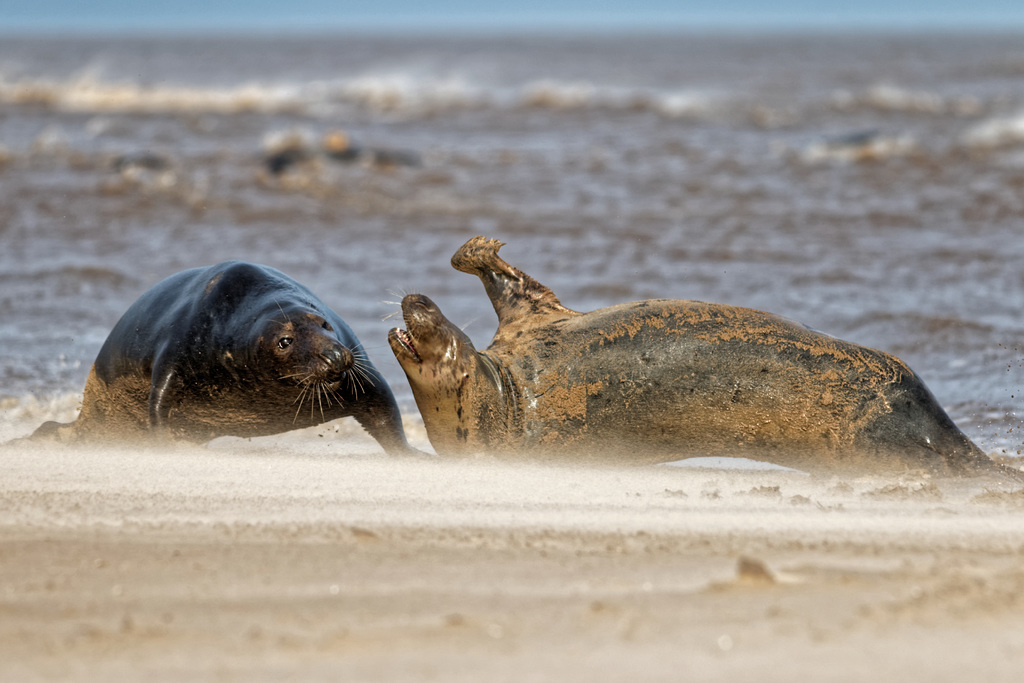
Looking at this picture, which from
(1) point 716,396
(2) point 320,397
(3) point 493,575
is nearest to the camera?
(3) point 493,575

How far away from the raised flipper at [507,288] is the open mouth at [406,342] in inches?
23.6

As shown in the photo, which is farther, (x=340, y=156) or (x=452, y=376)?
(x=340, y=156)

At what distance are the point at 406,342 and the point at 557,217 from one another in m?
7.00

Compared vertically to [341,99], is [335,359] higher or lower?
lower

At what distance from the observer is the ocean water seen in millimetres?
7113

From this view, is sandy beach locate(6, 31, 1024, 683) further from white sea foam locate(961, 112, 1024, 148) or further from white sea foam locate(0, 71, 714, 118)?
white sea foam locate(0, 71, 714, 118)

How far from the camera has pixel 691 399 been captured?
14.7ft

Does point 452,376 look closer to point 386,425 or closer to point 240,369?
point 386,425

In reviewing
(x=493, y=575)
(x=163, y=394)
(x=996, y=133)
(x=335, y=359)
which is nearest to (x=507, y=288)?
(x=335, y=359)

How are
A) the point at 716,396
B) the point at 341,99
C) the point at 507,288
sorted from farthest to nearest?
the point at 341,99, the point at 507,288, the point at 716,396

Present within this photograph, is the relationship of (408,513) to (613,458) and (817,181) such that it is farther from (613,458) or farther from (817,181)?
(817,181)

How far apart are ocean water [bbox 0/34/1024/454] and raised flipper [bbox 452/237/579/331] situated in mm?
1184

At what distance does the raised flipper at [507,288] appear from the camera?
5.05m

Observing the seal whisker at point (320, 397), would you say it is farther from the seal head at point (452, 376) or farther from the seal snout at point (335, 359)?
the seal head at point (452, 376)
